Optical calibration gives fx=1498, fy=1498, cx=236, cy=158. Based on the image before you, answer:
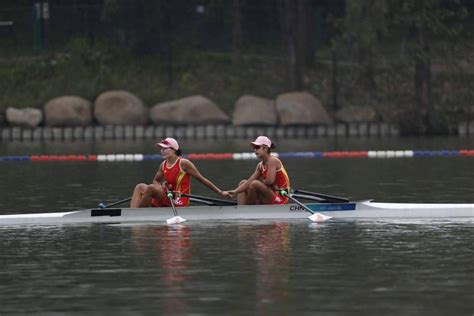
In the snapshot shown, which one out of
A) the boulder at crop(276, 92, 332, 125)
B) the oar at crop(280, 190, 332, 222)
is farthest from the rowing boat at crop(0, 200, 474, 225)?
the boulder at crop(276, 92, 332, 125)

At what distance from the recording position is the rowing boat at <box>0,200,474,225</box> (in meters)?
Result: 27.8

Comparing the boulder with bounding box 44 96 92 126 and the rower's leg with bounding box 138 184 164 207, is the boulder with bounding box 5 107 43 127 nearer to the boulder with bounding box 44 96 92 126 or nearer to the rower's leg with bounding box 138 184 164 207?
the boulder with bounding box 44 96 92 126

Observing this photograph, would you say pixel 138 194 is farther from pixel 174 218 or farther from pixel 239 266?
pixel 239 266

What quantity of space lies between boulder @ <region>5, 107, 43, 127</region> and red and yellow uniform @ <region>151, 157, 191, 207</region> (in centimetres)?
3762

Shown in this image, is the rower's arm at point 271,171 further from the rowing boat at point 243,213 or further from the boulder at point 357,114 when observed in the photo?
the boulder at point 357,114

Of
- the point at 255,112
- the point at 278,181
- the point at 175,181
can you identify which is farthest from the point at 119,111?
the point at 278,181

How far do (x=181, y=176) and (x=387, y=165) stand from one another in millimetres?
18643

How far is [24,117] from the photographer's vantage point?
6525cm

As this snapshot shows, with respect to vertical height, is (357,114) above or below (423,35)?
below

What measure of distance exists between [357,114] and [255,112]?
4.69 m

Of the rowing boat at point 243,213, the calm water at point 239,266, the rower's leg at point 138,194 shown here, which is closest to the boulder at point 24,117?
the calm water at point 239,266

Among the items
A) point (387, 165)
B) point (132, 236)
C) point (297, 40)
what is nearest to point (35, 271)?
point (132, 236)

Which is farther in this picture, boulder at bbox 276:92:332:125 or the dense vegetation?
the dense vegetation

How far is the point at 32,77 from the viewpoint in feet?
230
